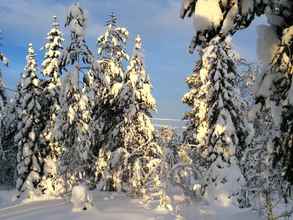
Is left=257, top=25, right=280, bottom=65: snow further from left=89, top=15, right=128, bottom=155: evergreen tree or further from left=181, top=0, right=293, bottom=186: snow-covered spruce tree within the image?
left=89, top=15, right=128, bottom=155: evergreen tree

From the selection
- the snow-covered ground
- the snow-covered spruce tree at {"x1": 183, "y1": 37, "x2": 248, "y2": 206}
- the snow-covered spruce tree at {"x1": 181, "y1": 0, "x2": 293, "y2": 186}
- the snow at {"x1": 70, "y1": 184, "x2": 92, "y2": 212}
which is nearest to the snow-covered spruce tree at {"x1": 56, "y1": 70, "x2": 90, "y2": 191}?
the snow-covered spruce tree at {"x1": 183, "y1": 37, "x2": 248, "y2": 206}

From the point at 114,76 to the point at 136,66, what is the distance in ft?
11.2

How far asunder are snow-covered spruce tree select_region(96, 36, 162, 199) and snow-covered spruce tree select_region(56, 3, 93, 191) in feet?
6.51

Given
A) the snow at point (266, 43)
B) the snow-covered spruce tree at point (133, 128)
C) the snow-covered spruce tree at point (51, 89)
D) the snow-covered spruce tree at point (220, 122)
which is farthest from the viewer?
the snow-covered spruce tree at point (51, 89)

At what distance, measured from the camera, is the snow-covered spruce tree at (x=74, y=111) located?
30266 millimetres

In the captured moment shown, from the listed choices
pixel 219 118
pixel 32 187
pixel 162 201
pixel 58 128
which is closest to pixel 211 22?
pixel 162 201

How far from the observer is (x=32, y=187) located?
38906mm

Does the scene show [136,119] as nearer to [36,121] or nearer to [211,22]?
[36,121]

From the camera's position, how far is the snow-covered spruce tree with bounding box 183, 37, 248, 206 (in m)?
29.1

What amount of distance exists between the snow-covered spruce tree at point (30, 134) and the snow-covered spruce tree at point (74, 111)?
811 cm

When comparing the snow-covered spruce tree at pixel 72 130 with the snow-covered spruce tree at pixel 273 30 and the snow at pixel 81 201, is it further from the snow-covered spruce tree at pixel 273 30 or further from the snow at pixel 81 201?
the snow-covered spruce tree at pixel 273 30

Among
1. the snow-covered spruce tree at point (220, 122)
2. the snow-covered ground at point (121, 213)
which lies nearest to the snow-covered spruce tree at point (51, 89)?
the snow-covered spruce tree at point (220, 122)

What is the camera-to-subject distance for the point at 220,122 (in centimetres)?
2959

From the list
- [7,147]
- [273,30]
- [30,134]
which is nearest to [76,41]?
[30,134]
